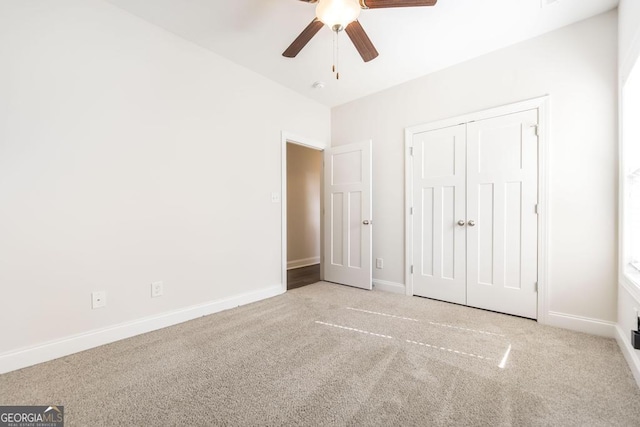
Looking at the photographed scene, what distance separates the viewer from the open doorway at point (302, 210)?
5039mm

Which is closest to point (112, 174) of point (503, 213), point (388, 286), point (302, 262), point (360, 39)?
point (360, 39)

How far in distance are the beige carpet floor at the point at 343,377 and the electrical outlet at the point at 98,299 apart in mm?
320

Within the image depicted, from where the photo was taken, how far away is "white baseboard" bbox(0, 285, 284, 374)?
5.57 ft

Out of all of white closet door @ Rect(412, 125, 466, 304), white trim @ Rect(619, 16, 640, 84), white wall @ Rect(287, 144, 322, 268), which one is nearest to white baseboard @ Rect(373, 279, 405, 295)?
white closet door @ Rect(412, 125, 466, 304)

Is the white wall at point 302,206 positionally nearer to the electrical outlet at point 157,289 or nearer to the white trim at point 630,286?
the electrical outlet at point 157,289

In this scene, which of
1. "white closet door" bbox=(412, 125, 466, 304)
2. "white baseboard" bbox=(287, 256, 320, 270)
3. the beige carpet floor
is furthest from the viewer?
"white baseboard" bbox=(287, 256, 320, 270)

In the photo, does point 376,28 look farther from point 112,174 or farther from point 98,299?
point 98,299

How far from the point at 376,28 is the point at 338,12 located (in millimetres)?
862

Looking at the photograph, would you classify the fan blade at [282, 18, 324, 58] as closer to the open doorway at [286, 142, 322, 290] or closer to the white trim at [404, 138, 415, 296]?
the white trim at [404, 138, 415, 296]

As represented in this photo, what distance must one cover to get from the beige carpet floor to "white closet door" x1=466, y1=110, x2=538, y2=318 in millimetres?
340

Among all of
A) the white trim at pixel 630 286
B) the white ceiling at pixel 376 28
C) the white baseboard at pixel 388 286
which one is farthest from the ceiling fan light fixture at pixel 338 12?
the white baseboard at pixel 388 286

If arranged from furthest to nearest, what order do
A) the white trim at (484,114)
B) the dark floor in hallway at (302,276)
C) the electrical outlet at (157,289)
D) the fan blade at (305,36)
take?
the dark floor in hallway at (302,276), the white trim at (484,114), the electrical outlet at (157,289), the fan blade at (305,36)

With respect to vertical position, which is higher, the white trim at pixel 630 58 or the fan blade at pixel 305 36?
the fan blade at pixel 305 36

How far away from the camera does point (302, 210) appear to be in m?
5.28
